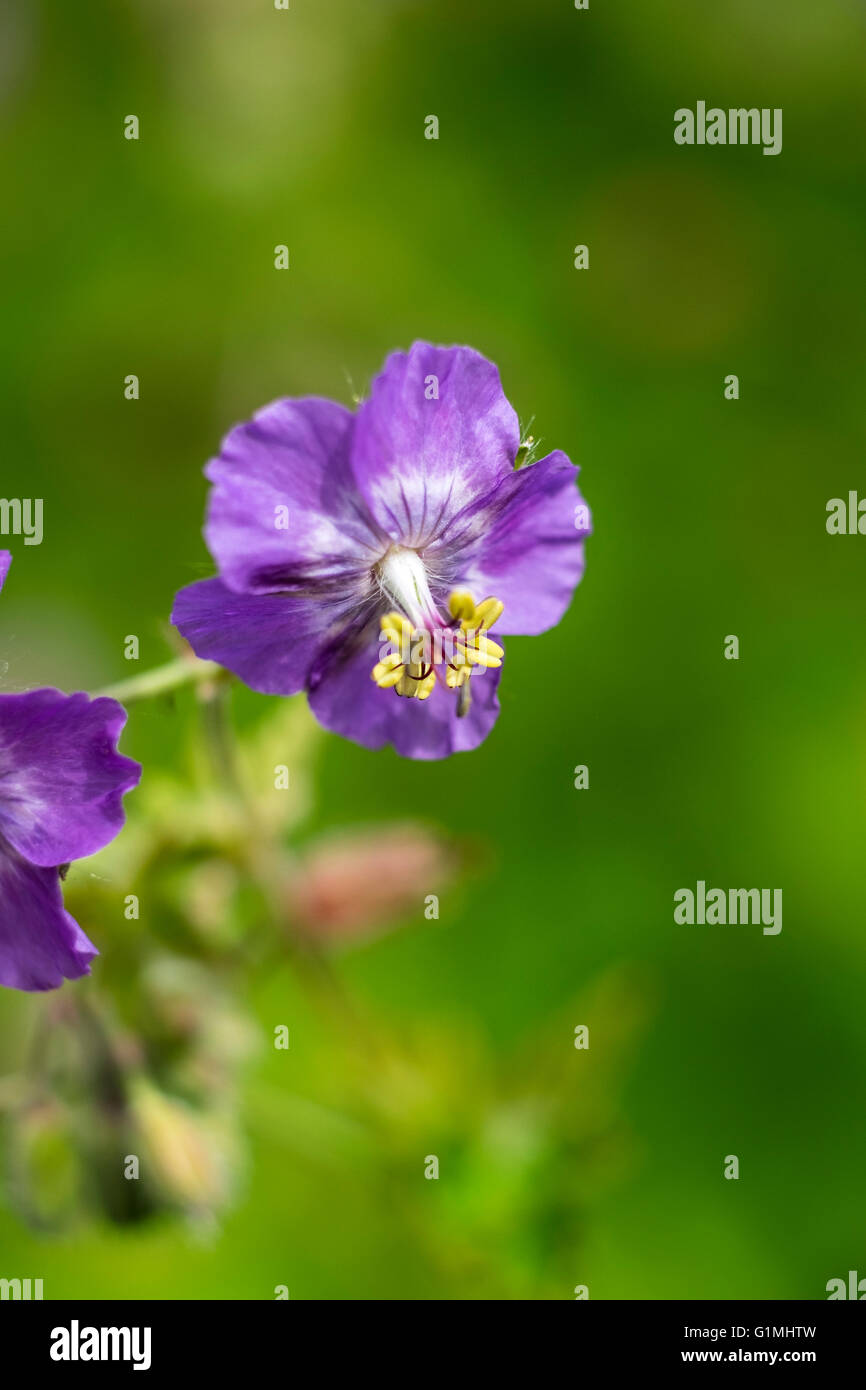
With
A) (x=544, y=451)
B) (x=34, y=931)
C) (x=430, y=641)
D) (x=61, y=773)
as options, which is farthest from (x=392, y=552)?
(x=544, y=451)

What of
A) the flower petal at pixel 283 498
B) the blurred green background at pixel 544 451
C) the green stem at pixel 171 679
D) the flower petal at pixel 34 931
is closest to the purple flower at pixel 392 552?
the flower petal at pixel 283 498

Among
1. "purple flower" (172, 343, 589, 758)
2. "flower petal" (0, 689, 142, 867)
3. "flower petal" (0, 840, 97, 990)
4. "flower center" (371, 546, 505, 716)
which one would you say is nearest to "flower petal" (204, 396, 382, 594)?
"purple flower" (172, 343, 589, 758)

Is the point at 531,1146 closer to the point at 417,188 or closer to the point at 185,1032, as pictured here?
the point at 185,1032

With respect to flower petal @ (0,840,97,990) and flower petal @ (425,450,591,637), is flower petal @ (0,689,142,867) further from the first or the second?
flower petal @ (425,450,591,637)

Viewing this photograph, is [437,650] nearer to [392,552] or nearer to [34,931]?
[392,552]

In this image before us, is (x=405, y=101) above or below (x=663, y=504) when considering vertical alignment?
above
